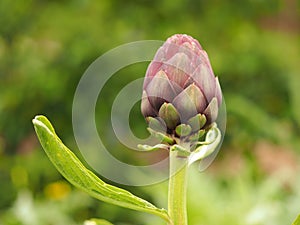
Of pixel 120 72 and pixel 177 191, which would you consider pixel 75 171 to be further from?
pixel 120 72

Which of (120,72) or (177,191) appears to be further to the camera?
(120,72)

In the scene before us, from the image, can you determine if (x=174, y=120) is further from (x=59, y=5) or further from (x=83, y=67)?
(x=59, y=5)

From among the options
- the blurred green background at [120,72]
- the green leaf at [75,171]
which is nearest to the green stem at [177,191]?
the green leaf at [75,171]

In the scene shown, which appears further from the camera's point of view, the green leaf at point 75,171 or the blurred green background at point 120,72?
the blurred green background at point 120,72

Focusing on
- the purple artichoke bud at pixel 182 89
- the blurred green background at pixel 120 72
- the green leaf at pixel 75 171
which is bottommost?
the green leaf at pixel 75 171

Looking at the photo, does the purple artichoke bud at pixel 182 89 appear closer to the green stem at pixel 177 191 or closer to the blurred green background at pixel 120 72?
the green stem at pixel 177 191

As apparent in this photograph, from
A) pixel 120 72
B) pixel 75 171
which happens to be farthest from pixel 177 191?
pixel 120 72

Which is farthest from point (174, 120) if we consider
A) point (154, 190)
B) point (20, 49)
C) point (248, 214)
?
point (20, 49)
